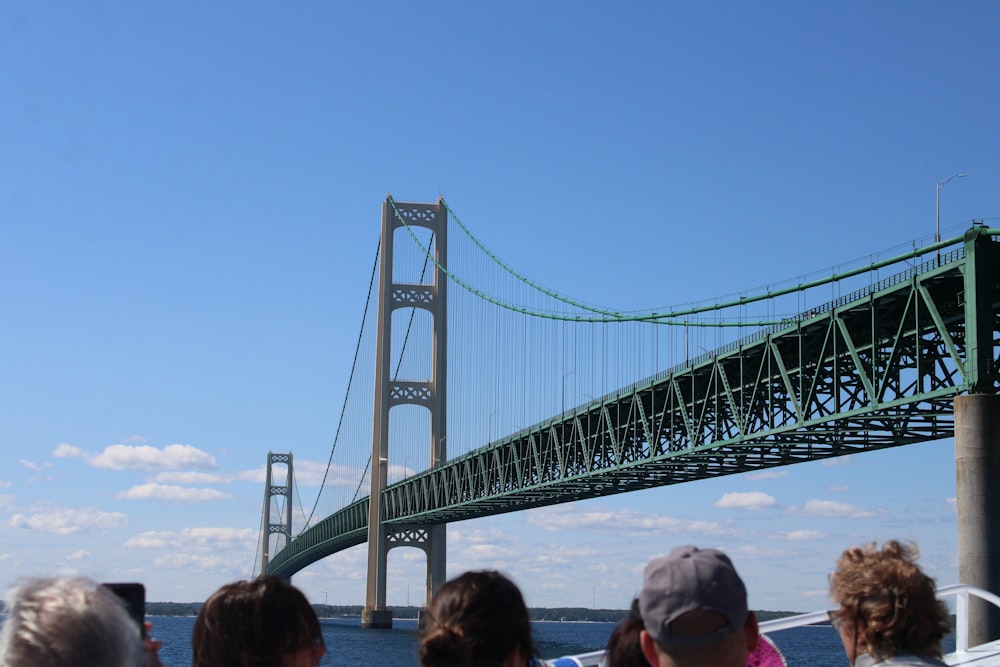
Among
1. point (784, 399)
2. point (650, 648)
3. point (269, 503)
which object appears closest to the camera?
point (650, 648)

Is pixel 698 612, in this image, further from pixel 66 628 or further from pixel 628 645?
pixel 66 628

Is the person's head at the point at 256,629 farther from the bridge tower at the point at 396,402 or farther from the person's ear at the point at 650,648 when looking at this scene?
the bridge tower at the point at 396,402

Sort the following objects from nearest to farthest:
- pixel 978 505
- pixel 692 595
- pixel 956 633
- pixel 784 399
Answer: pixel 692 595 → pixel 956 633 → pixel 978 505 → pixel 784 399

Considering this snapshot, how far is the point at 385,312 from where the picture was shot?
65.1 m

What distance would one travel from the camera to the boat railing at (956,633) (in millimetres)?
4461

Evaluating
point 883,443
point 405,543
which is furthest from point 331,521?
point 883,443

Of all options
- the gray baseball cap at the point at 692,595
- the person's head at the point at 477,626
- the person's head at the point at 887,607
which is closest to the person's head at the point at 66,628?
the person's head at the point at 477,626

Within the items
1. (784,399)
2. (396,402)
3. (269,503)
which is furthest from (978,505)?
(269,503)

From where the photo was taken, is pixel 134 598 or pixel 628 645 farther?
pixel 628 645

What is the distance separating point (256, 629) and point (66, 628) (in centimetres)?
72

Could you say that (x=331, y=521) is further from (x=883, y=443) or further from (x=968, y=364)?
(x=968, y=364)

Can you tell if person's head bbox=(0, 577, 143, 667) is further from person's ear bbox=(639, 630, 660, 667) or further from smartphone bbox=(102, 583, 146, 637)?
person's ear bbox=(639, 630, 660, 667)

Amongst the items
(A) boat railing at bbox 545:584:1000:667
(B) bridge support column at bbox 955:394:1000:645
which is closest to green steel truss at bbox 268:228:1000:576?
(B) bridge support column at bbox 955:394:1000:645

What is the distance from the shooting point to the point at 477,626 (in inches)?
117
